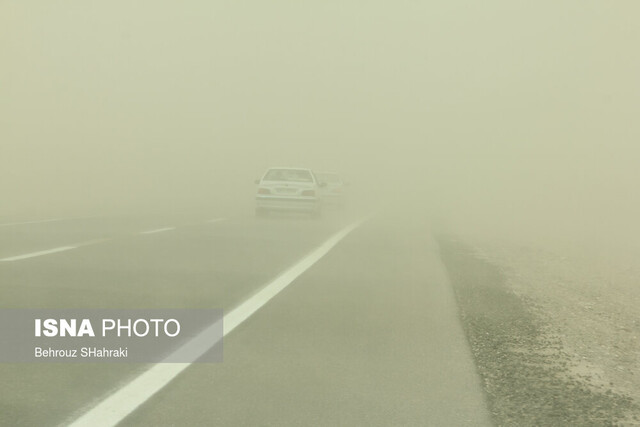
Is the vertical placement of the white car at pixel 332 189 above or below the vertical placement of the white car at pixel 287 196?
below

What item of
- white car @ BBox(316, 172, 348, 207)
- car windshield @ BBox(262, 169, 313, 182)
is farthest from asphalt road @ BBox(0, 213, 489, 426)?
white car @ BBox(316, 172, 348, 207)

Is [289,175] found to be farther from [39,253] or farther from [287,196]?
[39,253]

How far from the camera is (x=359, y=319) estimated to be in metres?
7.98

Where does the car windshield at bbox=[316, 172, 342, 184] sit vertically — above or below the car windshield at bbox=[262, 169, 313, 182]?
below

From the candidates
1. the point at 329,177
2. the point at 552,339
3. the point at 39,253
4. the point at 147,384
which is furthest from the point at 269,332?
the point at 329,177

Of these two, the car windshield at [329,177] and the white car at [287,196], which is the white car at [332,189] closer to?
the car windshield at [329,177]

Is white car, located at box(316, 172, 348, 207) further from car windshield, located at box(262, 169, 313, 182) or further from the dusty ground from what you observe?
the dusty ground

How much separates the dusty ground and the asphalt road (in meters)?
0.24

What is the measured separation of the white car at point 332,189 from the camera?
33.4 m

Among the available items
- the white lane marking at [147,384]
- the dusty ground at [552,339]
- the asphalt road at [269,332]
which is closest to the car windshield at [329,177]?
the asphalt road at [269,332]

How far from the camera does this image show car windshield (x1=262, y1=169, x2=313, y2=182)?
24797mm

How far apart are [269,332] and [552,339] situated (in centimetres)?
272

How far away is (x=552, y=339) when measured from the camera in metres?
7.61

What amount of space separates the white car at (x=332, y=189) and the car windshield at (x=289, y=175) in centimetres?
713
